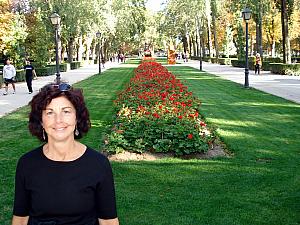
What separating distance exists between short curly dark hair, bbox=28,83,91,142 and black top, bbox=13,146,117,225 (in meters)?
0.22

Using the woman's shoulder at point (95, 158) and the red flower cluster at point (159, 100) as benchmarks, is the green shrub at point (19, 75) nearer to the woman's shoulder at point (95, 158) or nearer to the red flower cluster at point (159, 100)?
the red flower cluster at point (159, 100)

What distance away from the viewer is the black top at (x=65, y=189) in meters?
2.66

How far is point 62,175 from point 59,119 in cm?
35

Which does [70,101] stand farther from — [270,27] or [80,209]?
[270,27]

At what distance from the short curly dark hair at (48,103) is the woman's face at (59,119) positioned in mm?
28

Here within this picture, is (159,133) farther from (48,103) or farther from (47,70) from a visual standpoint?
(47,70)

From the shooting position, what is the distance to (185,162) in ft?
25.2

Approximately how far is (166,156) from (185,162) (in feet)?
1.71

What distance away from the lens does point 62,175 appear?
8.75 ft

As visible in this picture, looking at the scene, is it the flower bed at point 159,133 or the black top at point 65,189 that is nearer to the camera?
the black top at point 65,189

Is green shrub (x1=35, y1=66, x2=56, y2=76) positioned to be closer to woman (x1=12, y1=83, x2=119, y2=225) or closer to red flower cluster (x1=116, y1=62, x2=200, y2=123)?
red flower cluster (x1=116, y1=62, x2=200, y2=123)

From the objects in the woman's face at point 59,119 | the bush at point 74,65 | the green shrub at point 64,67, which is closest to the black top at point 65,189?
the woman's face at point 59,119

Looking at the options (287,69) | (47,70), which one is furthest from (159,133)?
(47,70)

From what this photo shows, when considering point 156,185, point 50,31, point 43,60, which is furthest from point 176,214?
point 50,31
